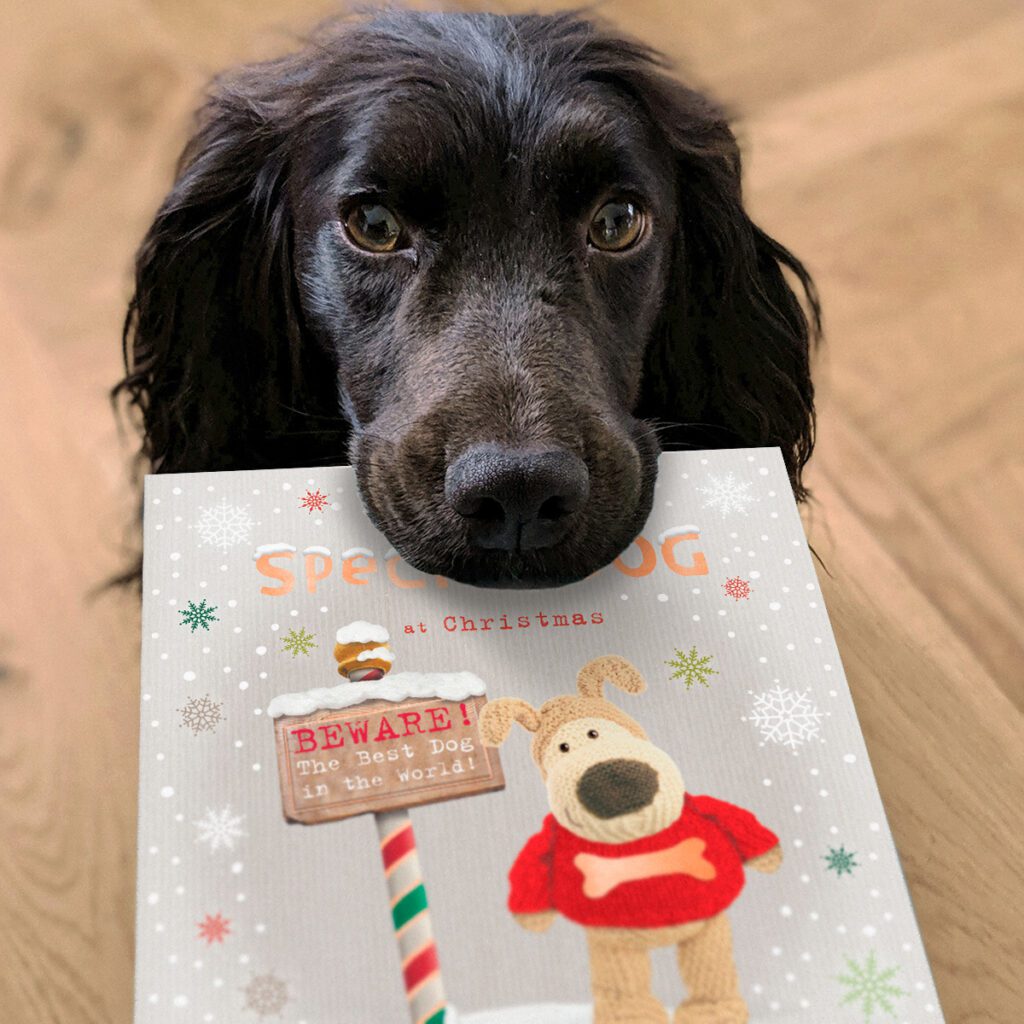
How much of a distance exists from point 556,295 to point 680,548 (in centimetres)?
30

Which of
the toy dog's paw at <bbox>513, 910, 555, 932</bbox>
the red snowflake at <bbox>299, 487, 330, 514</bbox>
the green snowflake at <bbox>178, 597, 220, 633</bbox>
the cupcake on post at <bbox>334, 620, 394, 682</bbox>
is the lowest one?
the toy dog's paw at <bbox>513, 910, 555, 932</bbox>

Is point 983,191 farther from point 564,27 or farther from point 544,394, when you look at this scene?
point 544,394

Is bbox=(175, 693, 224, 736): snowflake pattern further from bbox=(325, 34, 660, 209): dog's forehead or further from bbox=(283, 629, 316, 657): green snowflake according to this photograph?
bbox=(325, 34, 660, 209): dog's forehead

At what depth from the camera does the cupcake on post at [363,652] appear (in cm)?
98

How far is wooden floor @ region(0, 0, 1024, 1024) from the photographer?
1.45m

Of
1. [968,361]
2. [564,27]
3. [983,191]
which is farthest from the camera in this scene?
[983,191]

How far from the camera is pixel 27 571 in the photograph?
171 centimetres

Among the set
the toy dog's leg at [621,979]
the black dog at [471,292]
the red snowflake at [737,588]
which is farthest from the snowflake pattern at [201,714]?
the red snowflake at [737,588]

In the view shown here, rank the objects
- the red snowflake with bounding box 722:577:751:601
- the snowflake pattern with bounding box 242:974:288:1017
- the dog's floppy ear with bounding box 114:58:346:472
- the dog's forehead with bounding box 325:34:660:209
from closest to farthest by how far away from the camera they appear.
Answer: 1. the snowflake pattern with bounding box 242:974:288:1017
2. the red snowflake with bounding box 722:577:751:601
3. the dog's forehead with bounding box 325:34:660:209
4. the dog's floppy ear with bounding box 114:58:346:472


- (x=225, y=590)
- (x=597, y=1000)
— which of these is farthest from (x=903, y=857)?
(x=225, y=590)

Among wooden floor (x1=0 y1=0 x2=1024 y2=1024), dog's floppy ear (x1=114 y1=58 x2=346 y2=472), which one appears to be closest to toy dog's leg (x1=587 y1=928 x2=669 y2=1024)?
wooden floor (x1=0 y1=0 x2=1024 y2=1024)

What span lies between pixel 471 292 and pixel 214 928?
2.12 feet

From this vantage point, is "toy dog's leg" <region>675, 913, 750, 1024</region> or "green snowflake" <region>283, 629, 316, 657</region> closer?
"toy dog's leg" <region>675, 913, 750, 1024</region>

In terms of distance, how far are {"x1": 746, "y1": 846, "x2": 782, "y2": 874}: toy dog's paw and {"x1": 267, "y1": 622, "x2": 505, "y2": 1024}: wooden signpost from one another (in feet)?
0.66
